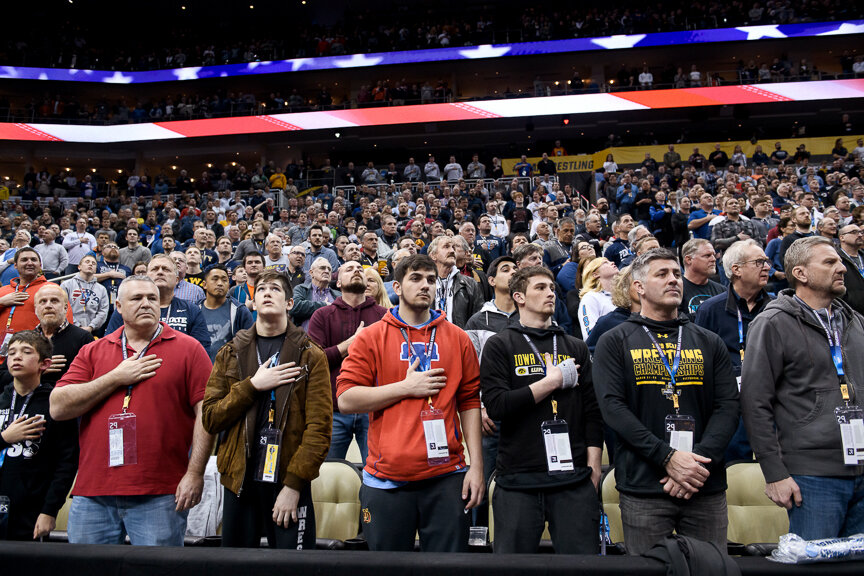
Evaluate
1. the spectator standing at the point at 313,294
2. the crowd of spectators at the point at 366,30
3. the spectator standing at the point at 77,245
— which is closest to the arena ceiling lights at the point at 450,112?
the crowd of spectators at the point at 366,30

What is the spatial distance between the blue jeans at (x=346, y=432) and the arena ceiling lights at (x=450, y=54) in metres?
21.5

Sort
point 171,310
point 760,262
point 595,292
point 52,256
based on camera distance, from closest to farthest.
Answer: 1. point 760,262
2. point 171,310
3. point 595,292
4. point 52,256

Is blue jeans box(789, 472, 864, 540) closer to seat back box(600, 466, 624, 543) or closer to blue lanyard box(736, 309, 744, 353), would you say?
seat back box(600, 466, 624, 543)

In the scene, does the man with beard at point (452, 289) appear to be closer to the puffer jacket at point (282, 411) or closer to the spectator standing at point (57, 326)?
the puffer jacket at point (282, 411)

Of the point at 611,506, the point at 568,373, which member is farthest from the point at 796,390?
the point at 611,506

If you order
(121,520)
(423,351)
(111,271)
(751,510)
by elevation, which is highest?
(111,271)

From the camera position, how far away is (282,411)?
8.25 feet

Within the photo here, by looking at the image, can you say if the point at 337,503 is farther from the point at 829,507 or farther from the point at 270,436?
the point at 829,507

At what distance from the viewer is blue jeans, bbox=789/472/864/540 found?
2.23 metres

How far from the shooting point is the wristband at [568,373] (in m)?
2.48

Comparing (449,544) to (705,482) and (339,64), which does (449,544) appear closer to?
(705,482)

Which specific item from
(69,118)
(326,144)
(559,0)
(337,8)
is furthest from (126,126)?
(559,0)

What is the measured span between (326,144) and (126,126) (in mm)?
7788

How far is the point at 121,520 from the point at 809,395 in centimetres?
293
